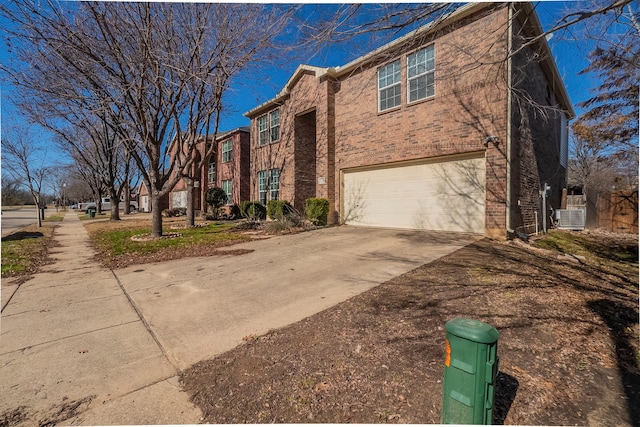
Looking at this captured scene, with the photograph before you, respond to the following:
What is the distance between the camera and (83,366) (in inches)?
101

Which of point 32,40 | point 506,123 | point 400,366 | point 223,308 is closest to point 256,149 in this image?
point 32,40

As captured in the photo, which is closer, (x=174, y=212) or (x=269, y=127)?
(x=269, y=127)

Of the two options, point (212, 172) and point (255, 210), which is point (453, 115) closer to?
point (255, 210)

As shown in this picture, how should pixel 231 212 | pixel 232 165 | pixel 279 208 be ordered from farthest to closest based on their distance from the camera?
1. pixel 232 165
2. pixel 231 212
3. pixel 279 208

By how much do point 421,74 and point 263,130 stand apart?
10618 millimetres

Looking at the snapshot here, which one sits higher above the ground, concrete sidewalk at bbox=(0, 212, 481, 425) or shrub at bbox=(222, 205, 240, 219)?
shrub at bbox=(222, 205, 240, 219)

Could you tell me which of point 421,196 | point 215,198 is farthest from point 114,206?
point 421,196

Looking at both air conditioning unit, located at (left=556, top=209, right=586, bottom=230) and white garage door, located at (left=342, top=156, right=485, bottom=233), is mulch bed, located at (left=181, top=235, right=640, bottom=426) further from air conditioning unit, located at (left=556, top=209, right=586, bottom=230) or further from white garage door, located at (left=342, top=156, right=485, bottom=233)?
air conditioning unit, located at (left=556, top=209, right=586, bottom=230)

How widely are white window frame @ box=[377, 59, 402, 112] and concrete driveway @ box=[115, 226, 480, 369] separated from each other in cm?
547

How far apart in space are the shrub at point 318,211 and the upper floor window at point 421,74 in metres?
5.29

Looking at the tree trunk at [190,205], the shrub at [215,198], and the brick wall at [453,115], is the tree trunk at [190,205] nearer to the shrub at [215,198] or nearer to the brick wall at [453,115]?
the shrub at [215,198]

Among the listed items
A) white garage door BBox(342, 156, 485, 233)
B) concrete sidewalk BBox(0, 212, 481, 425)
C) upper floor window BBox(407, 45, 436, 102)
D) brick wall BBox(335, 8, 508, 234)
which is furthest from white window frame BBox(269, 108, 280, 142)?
concrete sidewalk BBox(0, 212, 481, 425)

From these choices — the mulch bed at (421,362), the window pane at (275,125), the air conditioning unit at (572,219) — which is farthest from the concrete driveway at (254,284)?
the window pane at (275,125)

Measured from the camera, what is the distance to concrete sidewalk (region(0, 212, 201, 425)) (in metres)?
2.03
